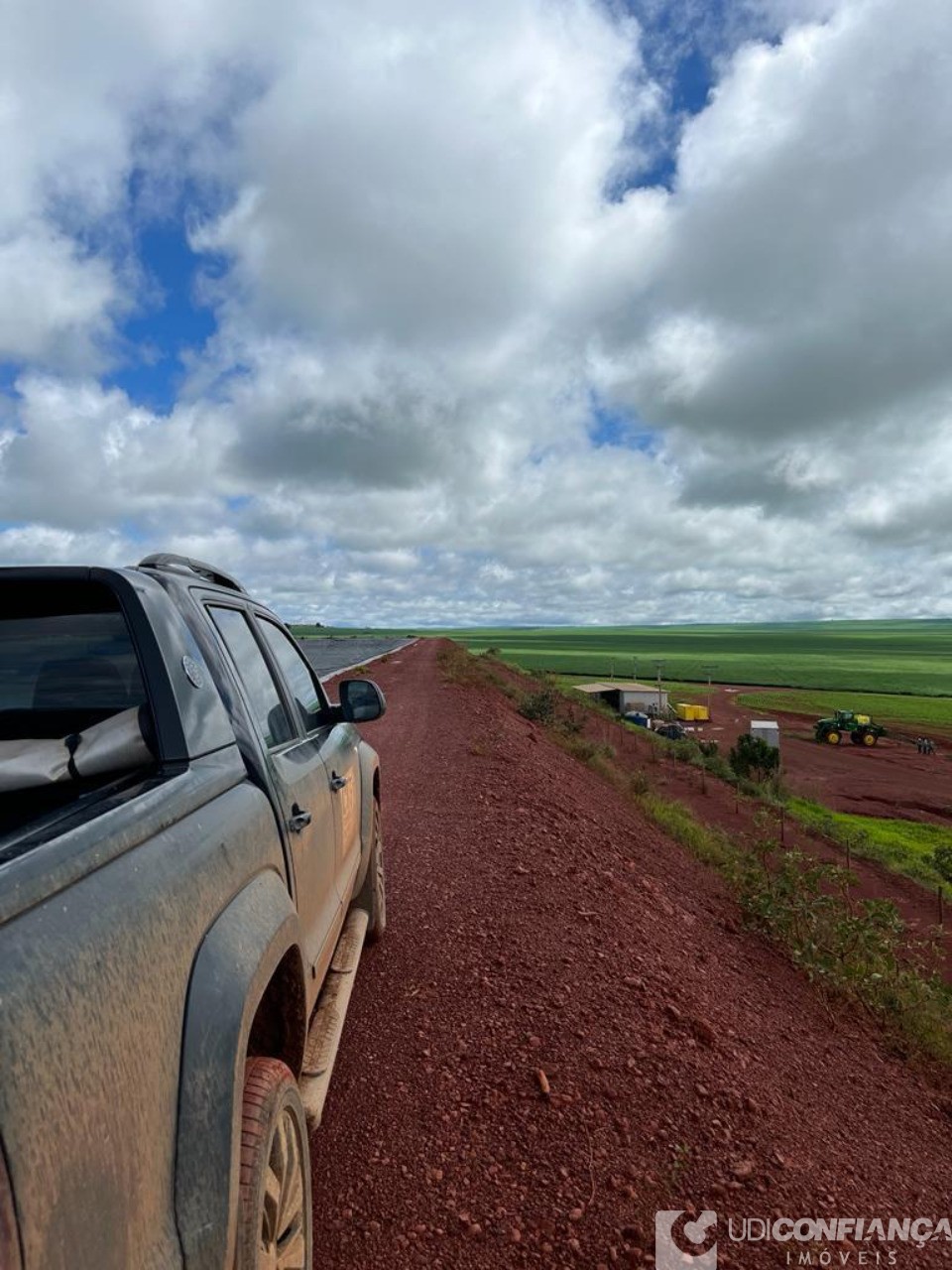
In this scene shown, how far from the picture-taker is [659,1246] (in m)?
2.69

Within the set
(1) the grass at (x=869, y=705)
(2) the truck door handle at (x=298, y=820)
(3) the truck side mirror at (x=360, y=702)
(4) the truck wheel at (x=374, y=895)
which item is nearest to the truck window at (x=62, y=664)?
(2) the truck door handle at (x=298, y=820)

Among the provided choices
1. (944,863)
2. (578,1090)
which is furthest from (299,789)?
(944,863)

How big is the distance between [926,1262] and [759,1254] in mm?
868

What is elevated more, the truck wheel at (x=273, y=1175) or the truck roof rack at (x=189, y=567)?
the truck roof rack at (x=189, y=567)

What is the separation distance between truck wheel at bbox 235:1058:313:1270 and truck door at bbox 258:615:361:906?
4.31 ft

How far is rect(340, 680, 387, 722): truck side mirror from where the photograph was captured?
3.95 meters

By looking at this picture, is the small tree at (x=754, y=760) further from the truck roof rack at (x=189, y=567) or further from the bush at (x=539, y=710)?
the truck roof rack at (x=189, y=567)

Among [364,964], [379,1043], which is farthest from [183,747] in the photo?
[364,964]

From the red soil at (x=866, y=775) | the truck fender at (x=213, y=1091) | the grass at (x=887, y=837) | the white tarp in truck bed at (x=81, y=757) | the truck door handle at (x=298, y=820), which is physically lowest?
the red soil at (x=866, y=775)

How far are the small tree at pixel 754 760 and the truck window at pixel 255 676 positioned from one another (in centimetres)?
3083

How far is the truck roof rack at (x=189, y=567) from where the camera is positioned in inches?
100

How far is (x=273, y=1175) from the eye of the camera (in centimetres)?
179

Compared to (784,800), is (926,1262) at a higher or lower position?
higher

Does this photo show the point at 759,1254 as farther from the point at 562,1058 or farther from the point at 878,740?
the point at 878,740
